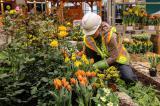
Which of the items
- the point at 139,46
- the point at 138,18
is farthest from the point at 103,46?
the point at 138,18

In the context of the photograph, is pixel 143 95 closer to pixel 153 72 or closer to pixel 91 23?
pixel 153 72

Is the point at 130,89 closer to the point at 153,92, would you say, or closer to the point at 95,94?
the point at 153,92

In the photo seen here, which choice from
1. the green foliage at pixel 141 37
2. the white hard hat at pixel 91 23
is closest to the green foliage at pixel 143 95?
the white hard hat at pixel 91 23

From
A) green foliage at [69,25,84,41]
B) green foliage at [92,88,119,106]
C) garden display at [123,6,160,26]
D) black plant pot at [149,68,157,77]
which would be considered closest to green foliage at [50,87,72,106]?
green foliage at [92,88,119,106]

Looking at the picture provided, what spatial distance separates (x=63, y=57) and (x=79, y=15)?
7538 mm

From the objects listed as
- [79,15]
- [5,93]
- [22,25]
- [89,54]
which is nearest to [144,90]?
[89,54]

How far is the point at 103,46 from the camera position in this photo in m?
4.62

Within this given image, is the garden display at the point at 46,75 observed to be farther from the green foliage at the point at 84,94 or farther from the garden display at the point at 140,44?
the garden display at the point at 140,44

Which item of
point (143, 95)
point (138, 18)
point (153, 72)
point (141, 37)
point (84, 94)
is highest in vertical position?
point (138, 18)

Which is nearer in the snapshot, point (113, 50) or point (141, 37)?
point (113, 50)

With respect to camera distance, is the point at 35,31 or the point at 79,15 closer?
the point at 35,31

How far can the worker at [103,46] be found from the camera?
14.4 ft

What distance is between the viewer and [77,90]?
3.18 metres

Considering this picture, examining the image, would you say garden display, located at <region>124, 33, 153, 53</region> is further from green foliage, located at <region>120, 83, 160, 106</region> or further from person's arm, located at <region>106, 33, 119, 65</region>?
person's arm, located at <region>106, 33, 119, 65</region>
